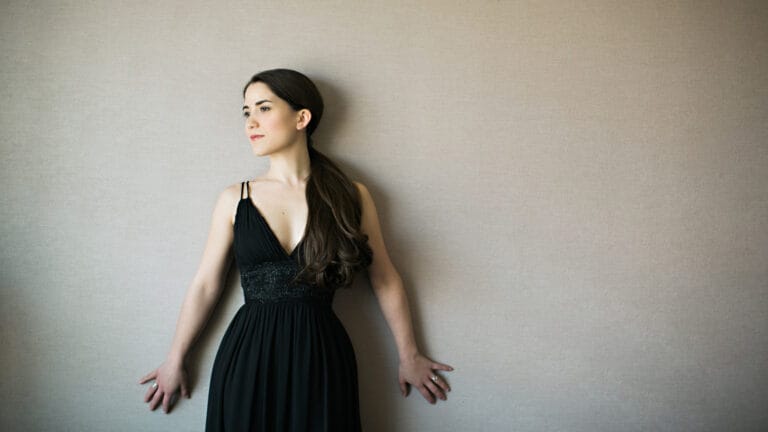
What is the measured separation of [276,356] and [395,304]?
472 mm

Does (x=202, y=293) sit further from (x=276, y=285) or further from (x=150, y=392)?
(x=150, y=392)

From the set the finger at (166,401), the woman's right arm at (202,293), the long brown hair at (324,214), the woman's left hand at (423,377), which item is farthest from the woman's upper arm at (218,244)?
the woman's left hand at (423,377)

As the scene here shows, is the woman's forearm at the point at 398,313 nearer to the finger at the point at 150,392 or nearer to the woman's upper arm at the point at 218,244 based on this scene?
the woman's upper arm at the point at 218,244

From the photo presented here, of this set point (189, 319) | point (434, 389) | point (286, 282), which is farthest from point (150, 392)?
point (434, 389)

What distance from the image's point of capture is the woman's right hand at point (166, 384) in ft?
5.41

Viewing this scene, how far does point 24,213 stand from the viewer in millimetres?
1730

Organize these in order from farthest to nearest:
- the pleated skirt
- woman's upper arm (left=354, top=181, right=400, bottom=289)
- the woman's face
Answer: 1. woman's upper arm (left=354, top=181, right=400, bottom=289)
2. the woman's face
3. the pleated skirt

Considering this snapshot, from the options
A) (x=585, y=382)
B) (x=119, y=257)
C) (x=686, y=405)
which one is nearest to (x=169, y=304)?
(x=119, y=257)

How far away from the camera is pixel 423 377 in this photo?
1780 mm

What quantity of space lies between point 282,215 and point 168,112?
0.65 metres

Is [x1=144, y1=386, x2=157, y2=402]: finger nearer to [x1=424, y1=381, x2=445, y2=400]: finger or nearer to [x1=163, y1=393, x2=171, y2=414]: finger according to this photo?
[x1=163, y1=393, x2=171, y2=414]: finger

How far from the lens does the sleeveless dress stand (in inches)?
58.3

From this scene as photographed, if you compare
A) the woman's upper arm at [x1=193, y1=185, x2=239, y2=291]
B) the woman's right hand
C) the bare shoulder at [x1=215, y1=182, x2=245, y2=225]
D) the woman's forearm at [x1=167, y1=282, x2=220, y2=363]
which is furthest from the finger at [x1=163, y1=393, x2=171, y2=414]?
the bare shoulder at [x1=215, y1=182, x2=245, y2=225]

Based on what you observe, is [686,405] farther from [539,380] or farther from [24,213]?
[24,213]
